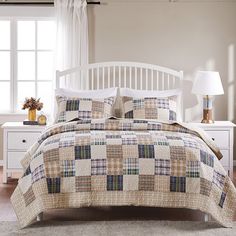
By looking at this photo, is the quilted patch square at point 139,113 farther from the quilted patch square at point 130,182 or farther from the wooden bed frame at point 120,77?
the quilted patch square at point 130,182

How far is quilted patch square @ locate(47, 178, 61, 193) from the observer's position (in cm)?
462

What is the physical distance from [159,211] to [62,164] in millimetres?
→ 1000

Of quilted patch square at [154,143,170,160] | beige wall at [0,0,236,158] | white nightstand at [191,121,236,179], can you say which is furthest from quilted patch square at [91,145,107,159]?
beige wall at [0,0,236,158]

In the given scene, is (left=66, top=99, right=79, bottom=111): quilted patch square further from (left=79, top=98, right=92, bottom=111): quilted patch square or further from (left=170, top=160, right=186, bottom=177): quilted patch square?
(left=170, top=160, right=186, bottom=177): quilted patch square

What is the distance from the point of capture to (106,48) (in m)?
7.19

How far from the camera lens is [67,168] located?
4.67 m

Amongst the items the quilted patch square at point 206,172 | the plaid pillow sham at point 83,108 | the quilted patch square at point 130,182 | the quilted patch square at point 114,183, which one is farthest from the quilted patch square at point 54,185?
the plaid pillow sham at point 83,108

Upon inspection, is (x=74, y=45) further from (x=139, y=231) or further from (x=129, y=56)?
(x=139, y=231)

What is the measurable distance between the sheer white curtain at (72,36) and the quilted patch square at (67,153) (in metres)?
2.30

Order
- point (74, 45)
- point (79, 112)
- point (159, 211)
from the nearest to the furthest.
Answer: point (159, 211) → point (79, 112) → point (74, 45)

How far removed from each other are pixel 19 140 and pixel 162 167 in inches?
86.6

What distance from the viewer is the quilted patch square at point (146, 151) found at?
4750 mm

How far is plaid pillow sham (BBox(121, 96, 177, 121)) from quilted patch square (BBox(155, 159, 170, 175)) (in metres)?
1.41

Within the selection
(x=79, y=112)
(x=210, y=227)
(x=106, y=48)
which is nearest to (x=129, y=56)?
(x=106, y=48)
